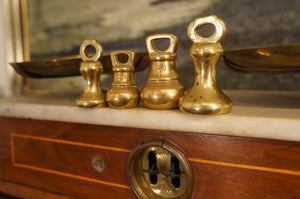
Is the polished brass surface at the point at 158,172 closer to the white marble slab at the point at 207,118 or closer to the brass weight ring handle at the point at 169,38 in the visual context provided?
the white marble slab at the point at 207,118

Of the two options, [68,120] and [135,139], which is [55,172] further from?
[135,139]

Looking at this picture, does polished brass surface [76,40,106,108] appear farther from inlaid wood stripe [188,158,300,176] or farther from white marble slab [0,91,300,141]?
inlaid wood stripe [188,158,300,176]

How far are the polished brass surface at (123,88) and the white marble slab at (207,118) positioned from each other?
0.02 metres

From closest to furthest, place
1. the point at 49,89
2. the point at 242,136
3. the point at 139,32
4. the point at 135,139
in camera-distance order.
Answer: the point at 242,136, the point at 135,139, the point at 139,32, the point at 49,89

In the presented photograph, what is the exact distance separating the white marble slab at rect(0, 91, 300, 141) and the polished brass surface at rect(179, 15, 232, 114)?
3 cm

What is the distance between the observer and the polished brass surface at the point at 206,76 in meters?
0.50

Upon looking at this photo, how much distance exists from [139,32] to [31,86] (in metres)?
0.71

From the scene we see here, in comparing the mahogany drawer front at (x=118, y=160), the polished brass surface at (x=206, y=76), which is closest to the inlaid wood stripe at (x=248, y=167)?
the mahogany drawer front at (x=118, y=160)

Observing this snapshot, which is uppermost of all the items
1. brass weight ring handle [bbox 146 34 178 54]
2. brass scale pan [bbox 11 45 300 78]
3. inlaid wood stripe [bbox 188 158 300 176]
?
brass weight ring handle [bbox 146 34 178 54]

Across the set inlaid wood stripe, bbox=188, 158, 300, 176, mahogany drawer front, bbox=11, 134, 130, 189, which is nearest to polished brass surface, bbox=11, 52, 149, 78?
mahogany drawer front, bbox=11, 134, 130, 189

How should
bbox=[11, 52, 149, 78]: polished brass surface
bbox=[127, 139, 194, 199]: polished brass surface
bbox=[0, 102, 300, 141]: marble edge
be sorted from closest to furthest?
bbox=[0, 102, 300, 141]: marble edge < bbox=[127, 139, 194, 199]: polished brass surface < bbox=[11, 52, 149, 78]: polished brass surface

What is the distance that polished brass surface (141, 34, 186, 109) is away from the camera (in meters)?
0.55

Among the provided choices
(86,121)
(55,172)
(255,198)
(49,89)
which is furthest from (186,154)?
(49,89)

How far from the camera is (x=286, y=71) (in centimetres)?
56
